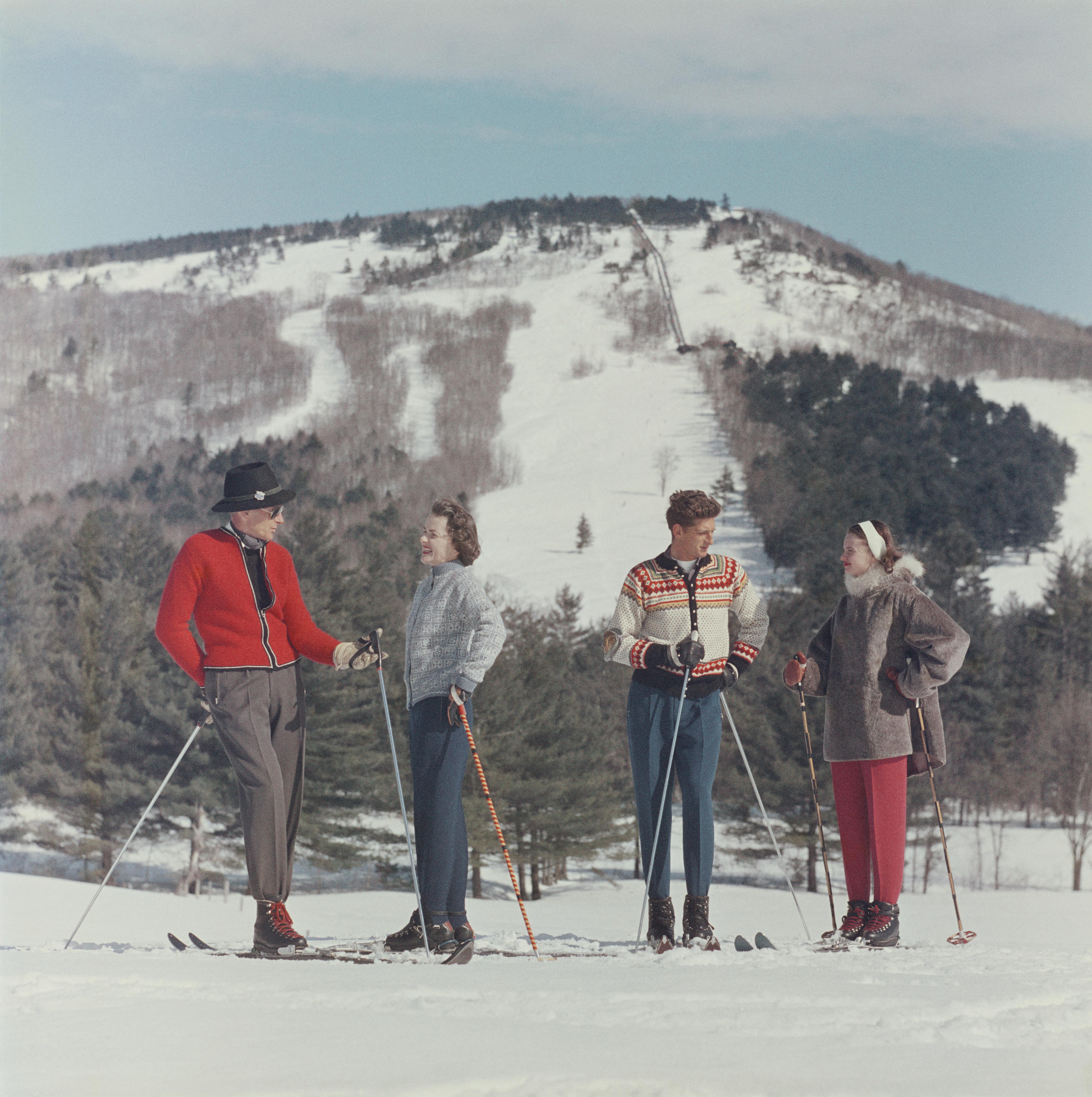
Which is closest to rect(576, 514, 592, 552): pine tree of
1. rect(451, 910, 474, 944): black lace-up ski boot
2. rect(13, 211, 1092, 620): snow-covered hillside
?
rect(13, 211, 1092, 620): snow-covered hillside

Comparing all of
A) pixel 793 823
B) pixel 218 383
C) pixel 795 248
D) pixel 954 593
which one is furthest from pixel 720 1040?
pixel 795 248

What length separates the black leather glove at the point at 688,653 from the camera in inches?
172

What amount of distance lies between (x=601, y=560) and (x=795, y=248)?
86.9 metres

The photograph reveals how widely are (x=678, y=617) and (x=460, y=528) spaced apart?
2.93 feet

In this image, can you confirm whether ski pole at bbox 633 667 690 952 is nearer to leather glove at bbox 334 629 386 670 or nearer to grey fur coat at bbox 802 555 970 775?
grey fur coat at bbox 802 555 970 775

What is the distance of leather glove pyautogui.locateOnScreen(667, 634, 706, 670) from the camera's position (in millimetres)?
4367

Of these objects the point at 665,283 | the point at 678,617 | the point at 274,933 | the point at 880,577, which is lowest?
the point at 274,933

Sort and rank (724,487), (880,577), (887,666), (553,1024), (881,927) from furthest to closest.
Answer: (724,487)
(880,577)
(887,666)
(881,927)
(553,1024)

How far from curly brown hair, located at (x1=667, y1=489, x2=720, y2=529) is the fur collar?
2.13 feet

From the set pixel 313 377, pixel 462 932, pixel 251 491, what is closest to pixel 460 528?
pixel 251 491

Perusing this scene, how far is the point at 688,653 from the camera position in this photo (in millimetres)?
4367

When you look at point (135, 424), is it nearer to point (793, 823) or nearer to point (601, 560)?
point (601, 560)

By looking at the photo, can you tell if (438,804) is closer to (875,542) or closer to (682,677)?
(682,677)

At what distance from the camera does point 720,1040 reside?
2.78 meters
